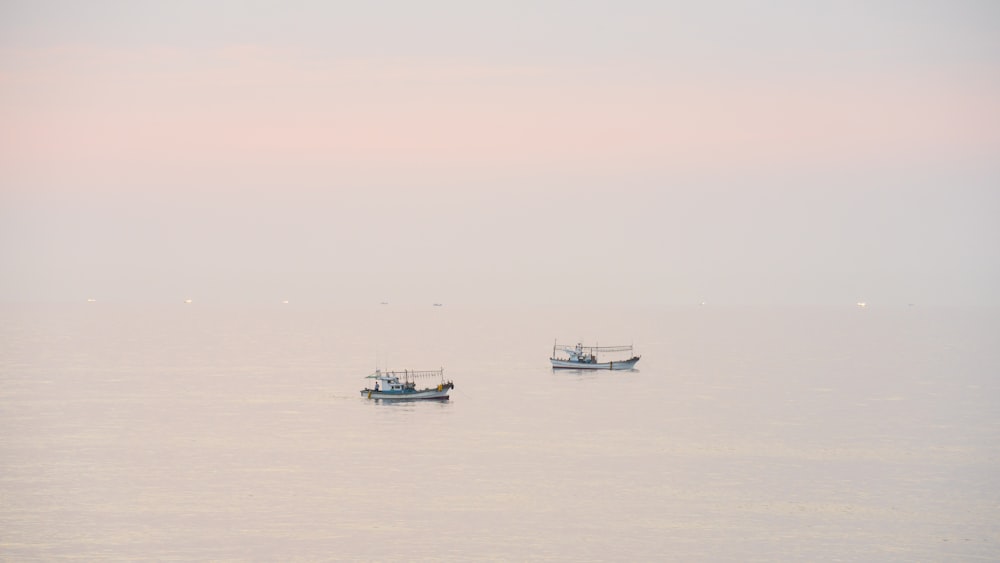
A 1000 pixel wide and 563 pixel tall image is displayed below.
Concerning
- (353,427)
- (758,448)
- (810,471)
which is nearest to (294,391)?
(353,427)

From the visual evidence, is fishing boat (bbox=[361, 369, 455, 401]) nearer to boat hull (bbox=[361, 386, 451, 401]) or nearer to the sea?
boat hull (bbox=[361, 386, 451, 401])

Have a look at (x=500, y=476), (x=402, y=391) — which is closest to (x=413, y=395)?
(x=402, y=391)

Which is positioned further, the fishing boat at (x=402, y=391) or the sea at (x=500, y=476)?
the fishing boat at (x=402, y=391)

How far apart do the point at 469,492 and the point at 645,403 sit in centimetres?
6176

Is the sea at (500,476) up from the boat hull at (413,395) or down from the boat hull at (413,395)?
down

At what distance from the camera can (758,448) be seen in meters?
107

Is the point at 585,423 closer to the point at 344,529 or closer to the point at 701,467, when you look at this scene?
the point at 701,467

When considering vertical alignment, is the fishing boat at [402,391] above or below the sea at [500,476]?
above

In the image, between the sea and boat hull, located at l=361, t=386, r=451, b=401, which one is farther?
boat hull, located at l=361, t=386, r=451, b=401

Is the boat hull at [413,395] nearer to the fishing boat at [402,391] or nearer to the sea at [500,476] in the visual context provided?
the fishing boat at [402,391]

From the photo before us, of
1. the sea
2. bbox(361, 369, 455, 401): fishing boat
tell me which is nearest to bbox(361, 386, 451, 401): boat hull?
bbox(361, 369, 455, 401): fishing boat

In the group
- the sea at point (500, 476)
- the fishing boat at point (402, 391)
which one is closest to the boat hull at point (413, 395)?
the fishing boat at point (402, 391)

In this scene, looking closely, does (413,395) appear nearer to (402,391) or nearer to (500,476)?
(402,391)

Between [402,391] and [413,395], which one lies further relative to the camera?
[413,395]
